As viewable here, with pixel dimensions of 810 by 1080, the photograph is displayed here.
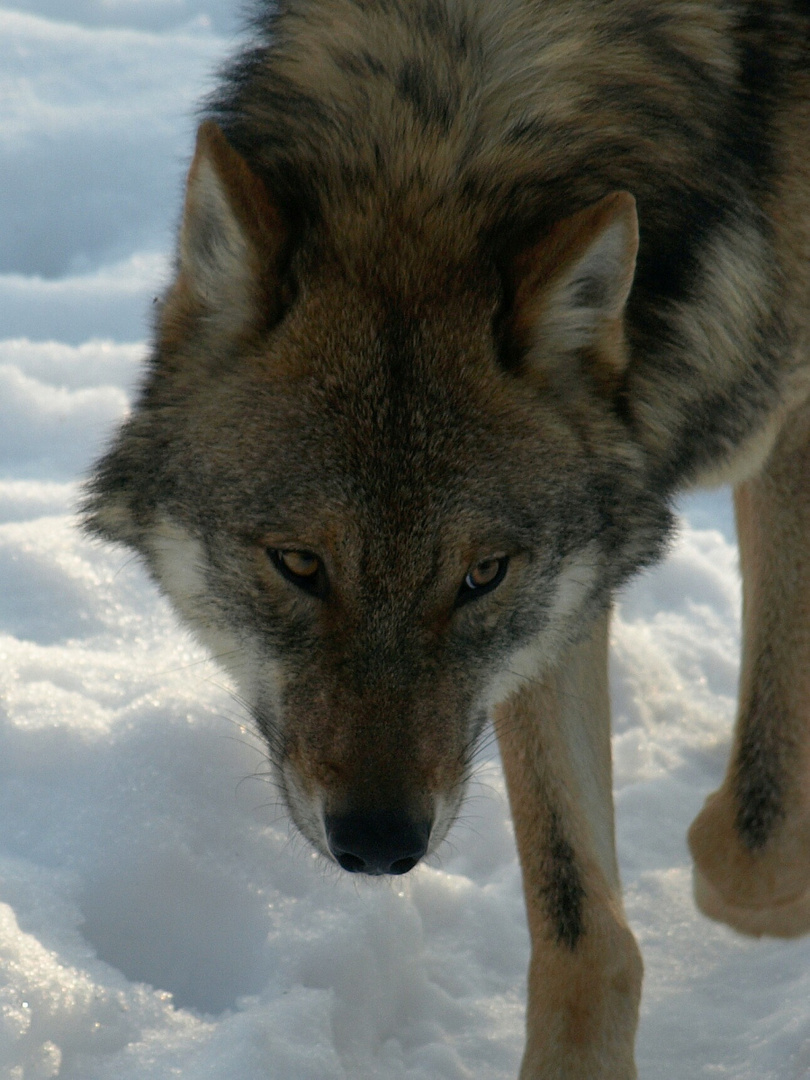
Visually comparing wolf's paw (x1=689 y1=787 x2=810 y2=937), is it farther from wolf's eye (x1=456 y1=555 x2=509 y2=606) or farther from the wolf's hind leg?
wolf's eye (x1=456 y1=555 x2=509 y2=606)

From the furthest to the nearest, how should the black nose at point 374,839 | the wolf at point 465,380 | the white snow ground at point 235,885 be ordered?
the white snow ground at point 235,885 → the wolf at point 465,380 → the black nose at point 374,839

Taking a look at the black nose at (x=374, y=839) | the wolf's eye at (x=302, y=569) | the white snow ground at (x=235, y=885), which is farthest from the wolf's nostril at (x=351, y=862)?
the white snow ground at (x=235, y=885)

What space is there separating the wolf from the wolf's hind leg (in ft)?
0.94

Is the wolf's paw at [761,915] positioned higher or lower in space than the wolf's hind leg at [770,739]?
lower

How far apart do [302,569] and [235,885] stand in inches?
50.1

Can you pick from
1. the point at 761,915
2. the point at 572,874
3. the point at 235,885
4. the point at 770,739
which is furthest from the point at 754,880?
the point at 235,885

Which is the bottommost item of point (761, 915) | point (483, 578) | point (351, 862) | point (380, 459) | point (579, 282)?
point (761, 915)

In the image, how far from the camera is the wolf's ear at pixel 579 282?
7.85 feet

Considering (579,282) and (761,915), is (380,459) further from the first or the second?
(761,915)

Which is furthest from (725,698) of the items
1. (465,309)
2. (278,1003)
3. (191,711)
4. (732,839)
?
(465,309)

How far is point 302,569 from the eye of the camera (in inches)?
99.1

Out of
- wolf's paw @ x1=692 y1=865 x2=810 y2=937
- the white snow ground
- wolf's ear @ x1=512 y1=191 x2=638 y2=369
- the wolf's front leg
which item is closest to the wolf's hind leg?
wolf's paw @ x1=692 y1=865 x2=810 y2=937

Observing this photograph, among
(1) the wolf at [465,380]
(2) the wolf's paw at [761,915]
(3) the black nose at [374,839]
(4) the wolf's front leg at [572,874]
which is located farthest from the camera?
(2) the wolf's paw at [761,915]

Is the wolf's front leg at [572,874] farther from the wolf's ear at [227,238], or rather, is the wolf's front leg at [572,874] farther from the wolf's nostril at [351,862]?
the wolf's ear at [227,238]
